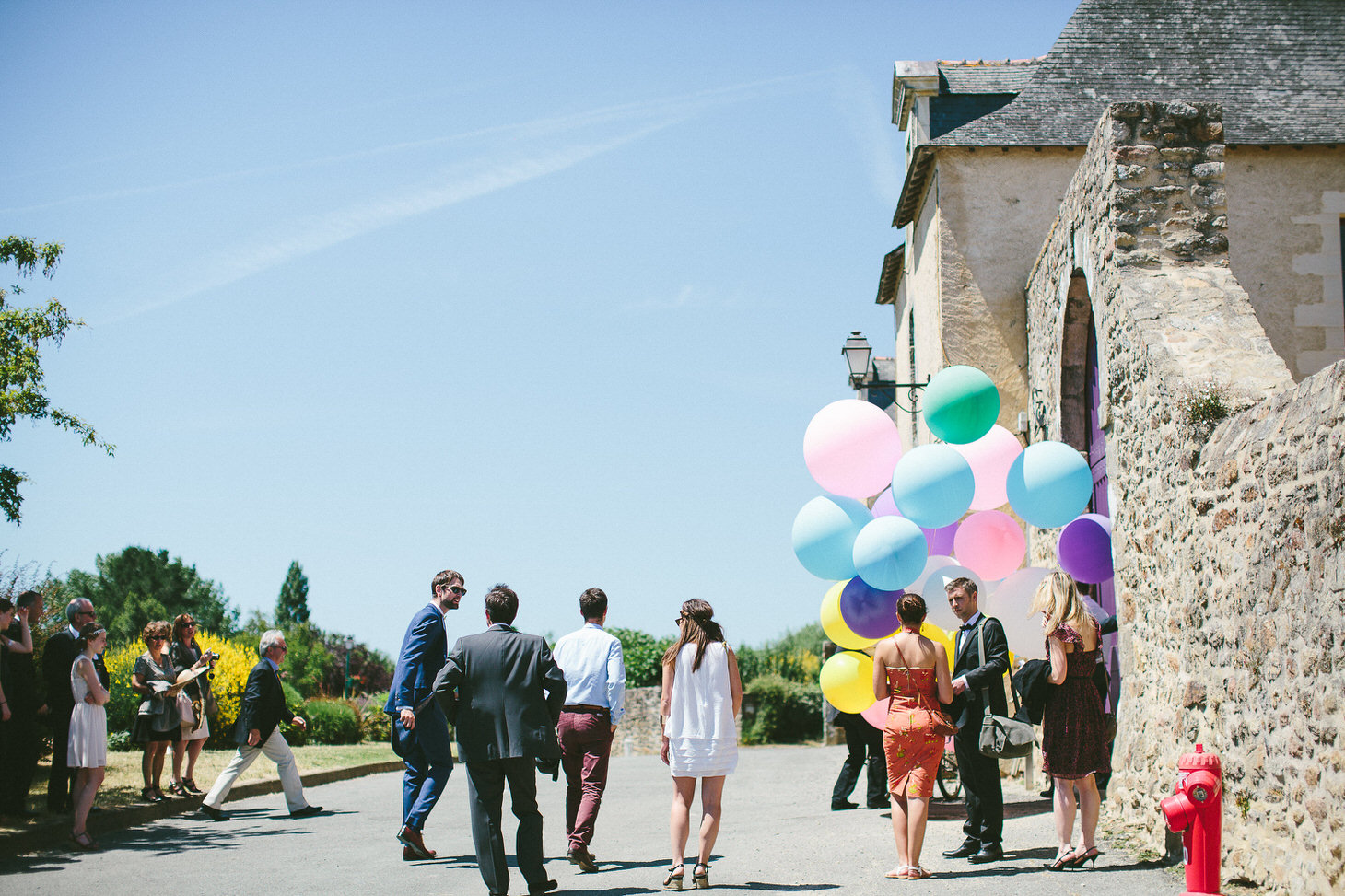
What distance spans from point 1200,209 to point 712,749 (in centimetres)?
513

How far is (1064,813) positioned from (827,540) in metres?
2.52

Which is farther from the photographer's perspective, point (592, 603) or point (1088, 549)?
point (1088, 549)

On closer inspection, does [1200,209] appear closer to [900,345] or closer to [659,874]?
[659,874]

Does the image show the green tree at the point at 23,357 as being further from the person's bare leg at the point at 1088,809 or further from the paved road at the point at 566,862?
the person's bare leg at the point at 1088,809

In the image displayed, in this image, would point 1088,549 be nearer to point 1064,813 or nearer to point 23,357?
point 1064,813

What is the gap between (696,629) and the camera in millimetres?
6801

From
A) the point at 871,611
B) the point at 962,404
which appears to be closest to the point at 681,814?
the point at 871,611

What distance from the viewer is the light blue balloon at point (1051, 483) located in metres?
8.20

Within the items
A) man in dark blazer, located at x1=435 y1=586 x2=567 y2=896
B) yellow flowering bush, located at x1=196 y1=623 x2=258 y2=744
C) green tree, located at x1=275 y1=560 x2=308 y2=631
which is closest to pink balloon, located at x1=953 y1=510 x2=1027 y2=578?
man in dark blazer, located at x1=435 y1=586 x2=567 y2=896

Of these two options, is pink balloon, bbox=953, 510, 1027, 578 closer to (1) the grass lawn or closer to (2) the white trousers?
(2) the white trousers

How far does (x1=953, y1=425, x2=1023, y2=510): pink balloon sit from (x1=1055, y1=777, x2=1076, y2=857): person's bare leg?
257 cm

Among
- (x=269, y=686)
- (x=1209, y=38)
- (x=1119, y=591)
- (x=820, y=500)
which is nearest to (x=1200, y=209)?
(x=1119, y=591)

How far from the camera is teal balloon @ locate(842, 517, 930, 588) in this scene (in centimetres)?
796

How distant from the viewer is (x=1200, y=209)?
799cm
